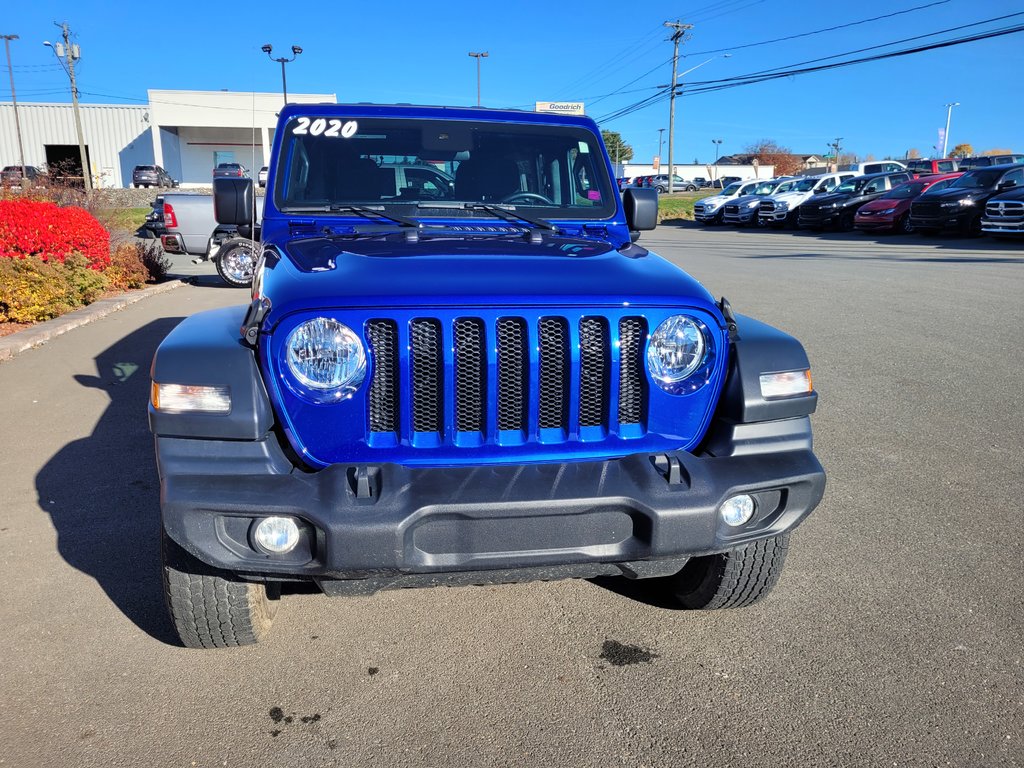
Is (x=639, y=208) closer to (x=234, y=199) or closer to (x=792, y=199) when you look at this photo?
(x=234, y=199)

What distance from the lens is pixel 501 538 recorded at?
8.09 feet

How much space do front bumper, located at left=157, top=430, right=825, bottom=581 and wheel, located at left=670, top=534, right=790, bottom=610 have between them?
483 mm

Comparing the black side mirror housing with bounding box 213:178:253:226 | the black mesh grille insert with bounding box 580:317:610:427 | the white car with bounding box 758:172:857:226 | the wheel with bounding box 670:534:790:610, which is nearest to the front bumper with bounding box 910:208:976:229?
the white car with bounding box 758:172:857:226

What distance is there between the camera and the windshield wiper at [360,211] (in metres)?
3.69

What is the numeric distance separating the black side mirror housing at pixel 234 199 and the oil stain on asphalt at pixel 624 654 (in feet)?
9.10

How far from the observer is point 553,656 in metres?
3.01

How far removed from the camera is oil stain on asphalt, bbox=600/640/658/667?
2.97 m

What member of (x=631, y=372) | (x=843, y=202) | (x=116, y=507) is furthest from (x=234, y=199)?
(x=843, y=202)

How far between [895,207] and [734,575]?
22018mm

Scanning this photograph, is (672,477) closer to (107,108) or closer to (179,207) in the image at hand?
(179,207)

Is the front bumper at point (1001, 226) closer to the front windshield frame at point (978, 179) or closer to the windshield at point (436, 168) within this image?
the front windshield frame at point (978, 179)

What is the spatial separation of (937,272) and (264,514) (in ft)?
46.2

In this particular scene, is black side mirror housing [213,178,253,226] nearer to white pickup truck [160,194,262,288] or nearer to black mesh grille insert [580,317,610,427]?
black mesh grille insert [580,317,610,427]

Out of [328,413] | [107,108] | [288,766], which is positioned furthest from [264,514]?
[107,108]
